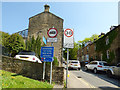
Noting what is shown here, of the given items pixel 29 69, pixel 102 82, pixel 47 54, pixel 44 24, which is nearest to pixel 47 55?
pixel 47 54

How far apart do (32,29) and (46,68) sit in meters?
15.9

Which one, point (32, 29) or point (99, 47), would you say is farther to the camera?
point (99, 47)

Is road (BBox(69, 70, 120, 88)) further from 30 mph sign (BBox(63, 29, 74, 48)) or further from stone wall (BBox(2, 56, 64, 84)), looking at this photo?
30 mph sign (BBox(63, 29, 74, 48))

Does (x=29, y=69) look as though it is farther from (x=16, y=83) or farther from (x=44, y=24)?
(x=44, y=24)

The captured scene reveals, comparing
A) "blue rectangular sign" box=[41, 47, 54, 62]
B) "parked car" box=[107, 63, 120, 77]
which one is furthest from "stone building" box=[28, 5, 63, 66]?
"blue rectangular sign" box=[41, 47, 54, 62]

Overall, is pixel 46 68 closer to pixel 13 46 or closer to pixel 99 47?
pixel 13 46

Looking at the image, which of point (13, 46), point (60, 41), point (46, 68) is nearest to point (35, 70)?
point (46, 68)

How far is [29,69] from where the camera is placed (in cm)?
569

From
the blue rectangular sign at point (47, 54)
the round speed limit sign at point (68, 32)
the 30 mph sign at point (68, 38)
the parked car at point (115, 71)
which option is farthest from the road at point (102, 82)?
the round speed limit sign at point (68, 32)

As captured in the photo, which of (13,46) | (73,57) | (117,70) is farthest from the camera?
(73,57)

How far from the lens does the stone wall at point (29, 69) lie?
553 centimetres

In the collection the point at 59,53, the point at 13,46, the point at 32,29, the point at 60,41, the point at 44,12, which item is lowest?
the point at 59,53

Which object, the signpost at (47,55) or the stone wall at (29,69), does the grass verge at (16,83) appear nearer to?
the stone wall at (29,69)

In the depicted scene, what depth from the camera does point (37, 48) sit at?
713 inches
